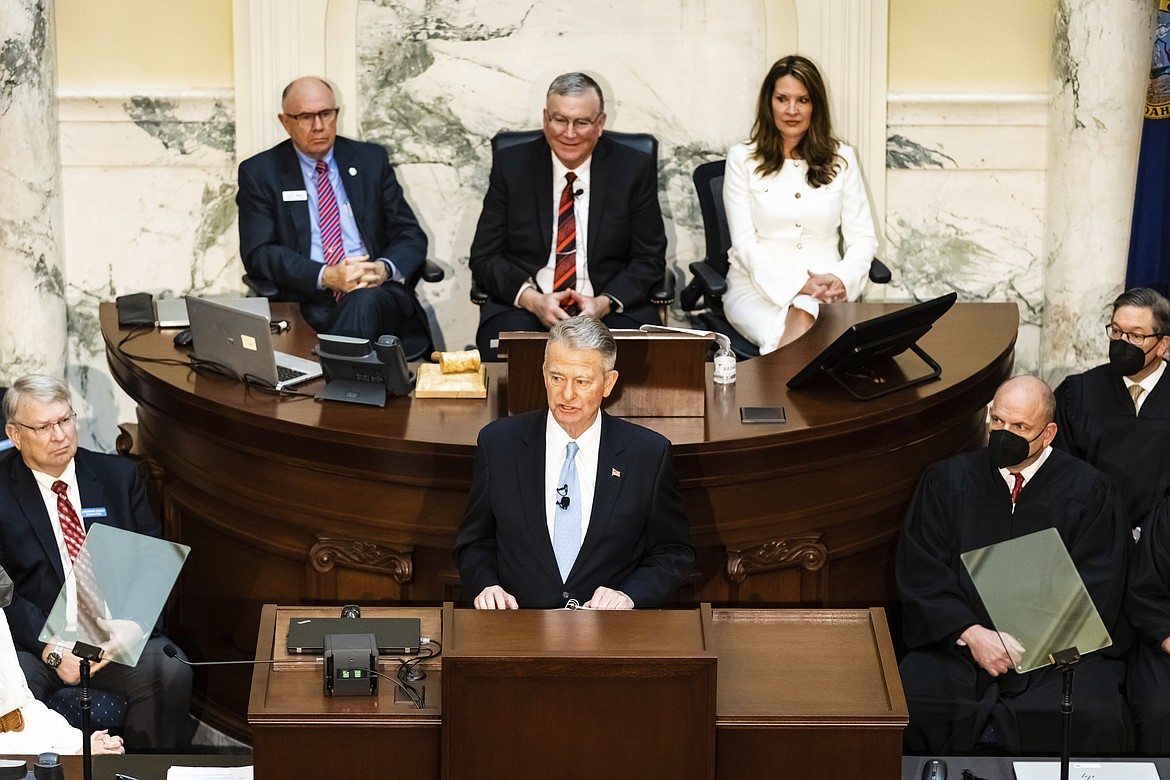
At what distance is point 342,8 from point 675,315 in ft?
6.52

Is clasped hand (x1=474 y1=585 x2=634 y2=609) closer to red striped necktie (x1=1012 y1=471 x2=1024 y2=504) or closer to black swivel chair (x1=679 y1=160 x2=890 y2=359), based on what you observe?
red striped necktie (x1=1012 y1=471 x2=1024 y2=504)

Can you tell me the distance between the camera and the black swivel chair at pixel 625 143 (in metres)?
6.42

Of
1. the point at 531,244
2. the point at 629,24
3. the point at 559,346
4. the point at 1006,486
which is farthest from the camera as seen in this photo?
the point at 629,24

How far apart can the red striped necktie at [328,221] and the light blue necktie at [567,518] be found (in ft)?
8.23

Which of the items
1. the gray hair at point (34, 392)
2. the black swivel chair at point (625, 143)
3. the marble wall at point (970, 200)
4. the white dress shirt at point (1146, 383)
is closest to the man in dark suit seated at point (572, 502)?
the gray hair at point (34, 392)

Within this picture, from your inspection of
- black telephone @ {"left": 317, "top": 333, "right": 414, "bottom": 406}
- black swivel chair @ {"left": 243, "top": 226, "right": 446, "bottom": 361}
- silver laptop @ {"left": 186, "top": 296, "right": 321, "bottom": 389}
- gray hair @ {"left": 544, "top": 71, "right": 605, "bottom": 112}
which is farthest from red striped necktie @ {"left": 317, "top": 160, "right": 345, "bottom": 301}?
black telephone @ {"left": 317, "top": 333, "right": 414, "bottom": 406}

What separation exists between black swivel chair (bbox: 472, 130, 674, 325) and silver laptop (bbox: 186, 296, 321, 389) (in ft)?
4.41

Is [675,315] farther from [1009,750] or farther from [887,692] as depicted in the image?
[887,692]

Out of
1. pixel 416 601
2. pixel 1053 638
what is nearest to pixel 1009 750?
pixel 1053 638

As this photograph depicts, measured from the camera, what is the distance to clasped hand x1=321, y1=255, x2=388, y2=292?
603cm

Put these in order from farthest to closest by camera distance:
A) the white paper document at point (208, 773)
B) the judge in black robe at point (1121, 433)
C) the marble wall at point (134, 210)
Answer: the marble wall at point (134, 210)
the judge in black robe at point (1121, 433)
the white paper document at point (208, 773)

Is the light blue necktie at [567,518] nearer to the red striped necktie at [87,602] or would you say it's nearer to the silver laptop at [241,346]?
the silver laptop at [241,346]

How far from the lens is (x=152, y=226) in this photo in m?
7.07

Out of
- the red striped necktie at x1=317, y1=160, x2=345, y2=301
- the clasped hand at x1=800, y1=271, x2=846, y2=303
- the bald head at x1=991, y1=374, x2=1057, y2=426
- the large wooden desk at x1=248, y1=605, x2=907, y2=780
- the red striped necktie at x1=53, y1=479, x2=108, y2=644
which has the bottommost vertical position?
the large wooden desk at x1=248, y1=605, x2=907, y2=780
